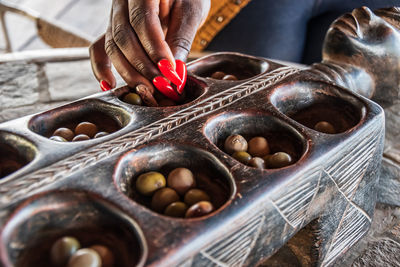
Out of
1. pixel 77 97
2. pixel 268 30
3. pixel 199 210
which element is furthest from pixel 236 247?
pixel 268 30

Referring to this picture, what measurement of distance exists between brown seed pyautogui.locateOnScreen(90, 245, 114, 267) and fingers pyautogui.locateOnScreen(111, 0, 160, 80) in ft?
1.42

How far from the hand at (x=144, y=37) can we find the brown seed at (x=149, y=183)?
284mm

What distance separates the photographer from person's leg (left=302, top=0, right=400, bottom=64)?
170cm

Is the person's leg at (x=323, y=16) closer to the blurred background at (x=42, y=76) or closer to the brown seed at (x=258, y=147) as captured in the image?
the blurred background at (x=42, y=76)

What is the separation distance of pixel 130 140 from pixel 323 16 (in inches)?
55.7

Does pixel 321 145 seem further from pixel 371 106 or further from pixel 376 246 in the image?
pixel 376 246

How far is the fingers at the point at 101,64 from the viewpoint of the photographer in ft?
3.27

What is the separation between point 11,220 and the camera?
52cm

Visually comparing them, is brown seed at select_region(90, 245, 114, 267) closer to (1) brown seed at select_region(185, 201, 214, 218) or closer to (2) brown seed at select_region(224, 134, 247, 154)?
(1) brown seed at select_region(185, 201, 214, 218)

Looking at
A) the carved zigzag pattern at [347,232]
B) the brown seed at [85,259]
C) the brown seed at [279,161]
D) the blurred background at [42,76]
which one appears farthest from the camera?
the blurred background at [42,76]

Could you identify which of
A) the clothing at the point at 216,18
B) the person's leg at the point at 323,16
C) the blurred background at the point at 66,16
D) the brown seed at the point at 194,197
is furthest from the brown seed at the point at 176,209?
the blurred background at the point at 66,16

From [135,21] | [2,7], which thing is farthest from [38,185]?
[2,7]

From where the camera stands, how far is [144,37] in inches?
34.0

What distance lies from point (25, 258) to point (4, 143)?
28 cm
